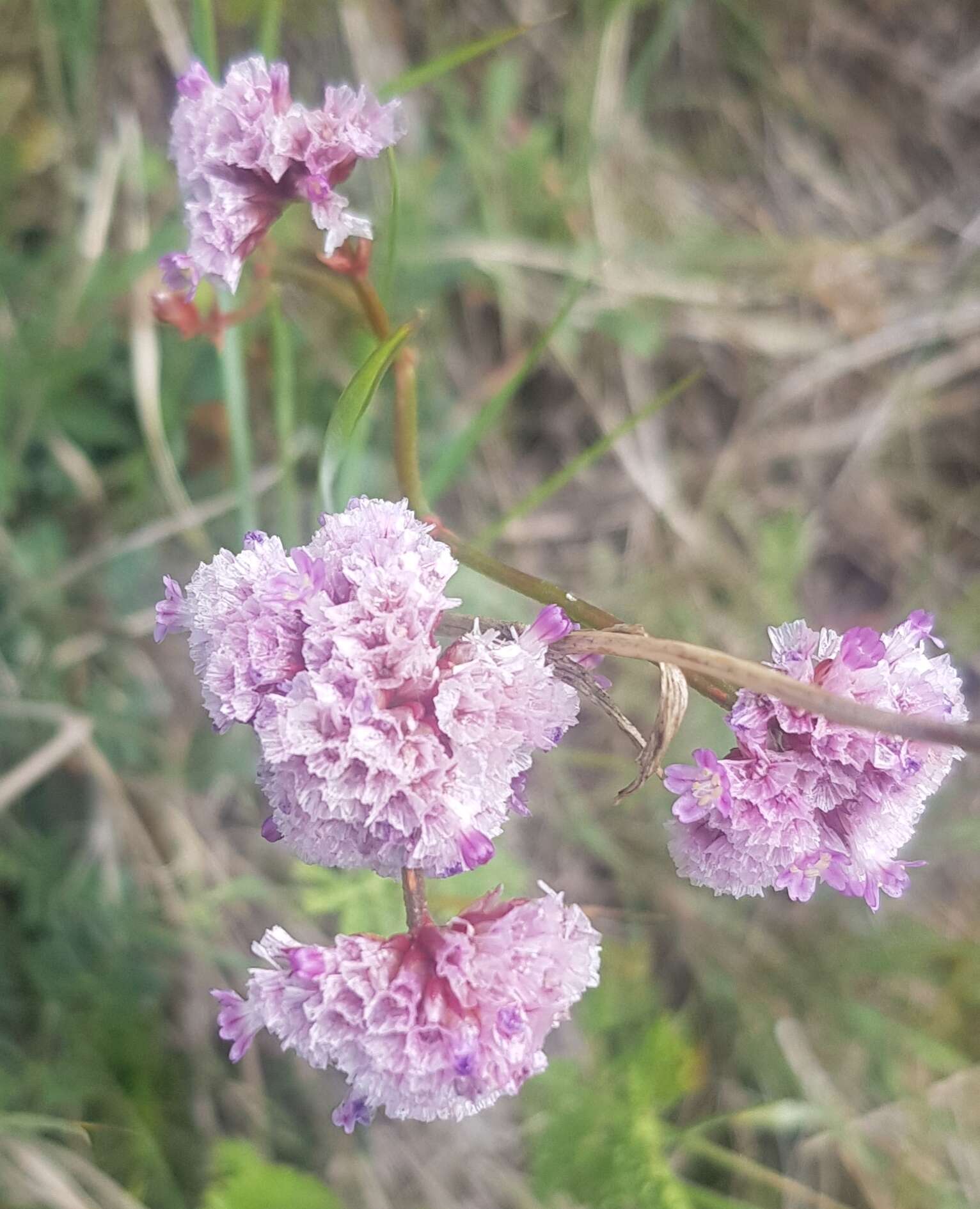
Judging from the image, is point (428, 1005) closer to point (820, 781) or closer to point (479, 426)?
point (820, 781)

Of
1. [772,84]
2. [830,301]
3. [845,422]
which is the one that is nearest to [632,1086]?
[845,422]

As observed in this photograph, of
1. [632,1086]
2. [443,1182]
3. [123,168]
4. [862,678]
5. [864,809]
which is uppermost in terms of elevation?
[123,168]

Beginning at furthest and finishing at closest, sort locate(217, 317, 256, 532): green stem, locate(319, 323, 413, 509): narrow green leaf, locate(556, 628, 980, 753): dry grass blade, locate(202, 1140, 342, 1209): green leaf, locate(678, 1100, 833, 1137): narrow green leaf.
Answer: locate(678, 1100, 833, 1137): narrow green leaf → locate(202, 1140, 342, 1209): green leaf → locate(217, 317, 256, 532): green stem → locate(319, 323, 413, 509): narrow green leaf → locate(556, 628, 980, 753): dry grass blade

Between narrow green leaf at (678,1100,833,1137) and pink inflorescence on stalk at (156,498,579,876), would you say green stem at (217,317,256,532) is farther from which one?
narrow green leaf at (678,1100,833,1137)

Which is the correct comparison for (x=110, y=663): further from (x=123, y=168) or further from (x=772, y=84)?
(x=772, y=84)

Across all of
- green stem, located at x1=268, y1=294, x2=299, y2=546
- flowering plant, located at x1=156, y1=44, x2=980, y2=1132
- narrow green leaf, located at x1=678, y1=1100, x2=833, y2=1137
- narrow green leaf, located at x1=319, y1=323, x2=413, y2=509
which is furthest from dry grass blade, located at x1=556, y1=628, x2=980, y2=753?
narrow green leaf, located at x1=678, y1=1100, x2=833, y2=1137

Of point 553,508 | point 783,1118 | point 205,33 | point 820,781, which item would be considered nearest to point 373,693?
point 820,781
